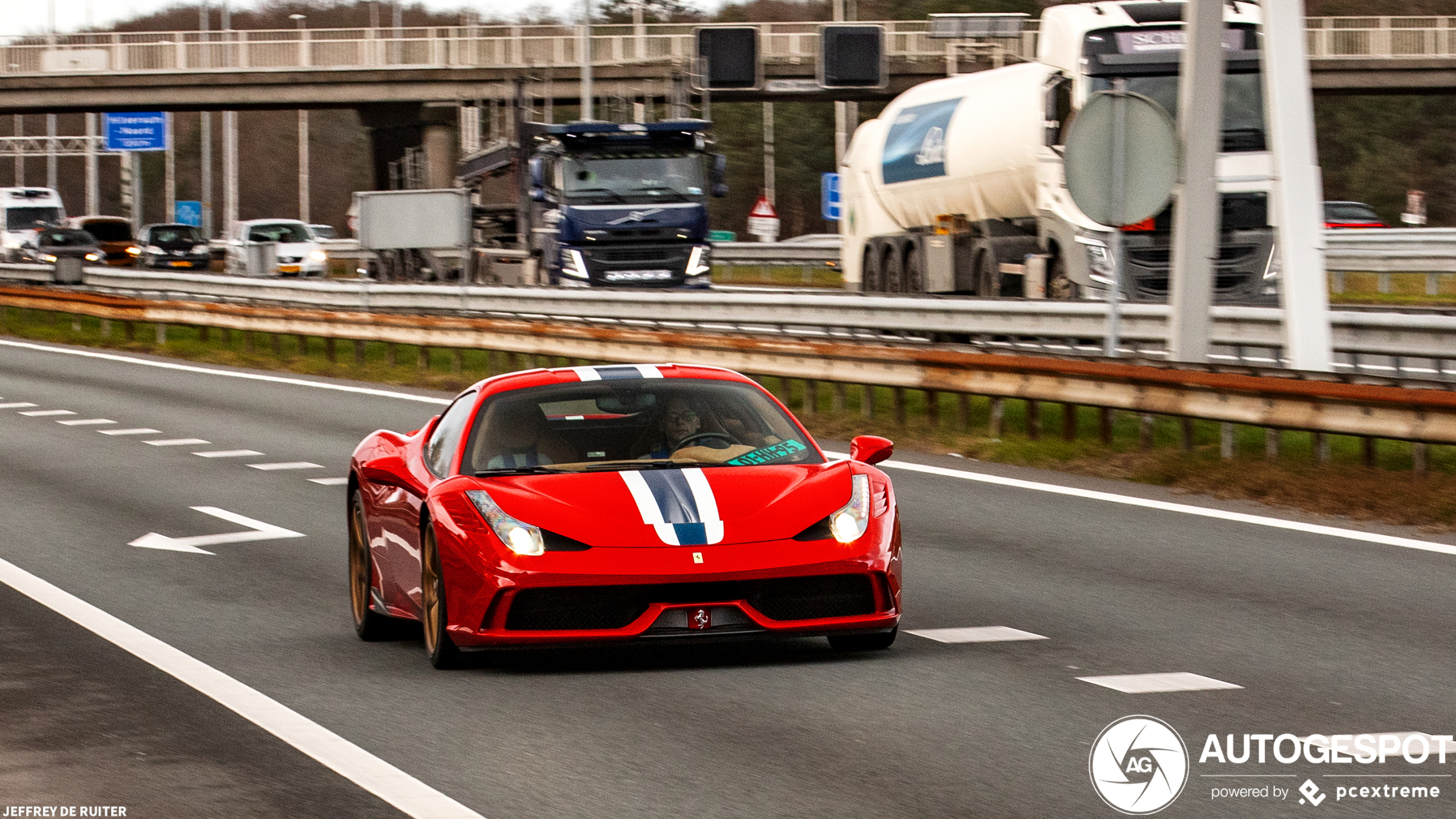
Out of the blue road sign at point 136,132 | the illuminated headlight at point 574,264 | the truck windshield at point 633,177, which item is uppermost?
the blue road sign at point 136,132

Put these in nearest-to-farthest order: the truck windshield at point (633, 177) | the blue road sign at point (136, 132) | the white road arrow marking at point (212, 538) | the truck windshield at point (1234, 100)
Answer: the white road arrow marking at point (212, 538), the truck windshield at point (1234, 100), the truck windshield at point (633, 177), the blue road sign at point (136, 132)

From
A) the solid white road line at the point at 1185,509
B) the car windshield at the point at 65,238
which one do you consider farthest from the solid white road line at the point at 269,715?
the car windshield at the point at 65,238

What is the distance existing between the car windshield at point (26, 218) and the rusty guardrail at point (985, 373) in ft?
126

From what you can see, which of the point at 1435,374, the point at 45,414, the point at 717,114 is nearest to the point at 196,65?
the point at 45,414

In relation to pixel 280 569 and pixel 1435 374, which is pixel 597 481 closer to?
pixel 280 569

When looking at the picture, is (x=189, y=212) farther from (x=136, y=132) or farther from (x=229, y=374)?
(x=229, y=374)

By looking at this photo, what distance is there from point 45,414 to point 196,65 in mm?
37073

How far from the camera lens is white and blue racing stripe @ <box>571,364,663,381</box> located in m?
9.17

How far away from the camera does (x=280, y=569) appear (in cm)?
1174

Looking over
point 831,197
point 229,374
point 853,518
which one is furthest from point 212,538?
point 831,197

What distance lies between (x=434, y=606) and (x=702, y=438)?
48.9 inches

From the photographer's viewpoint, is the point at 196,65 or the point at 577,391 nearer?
the point at 577,391

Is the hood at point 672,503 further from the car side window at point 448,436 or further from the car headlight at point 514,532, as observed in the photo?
the car side window at point 448,436

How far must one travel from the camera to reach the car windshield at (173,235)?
62.3m
